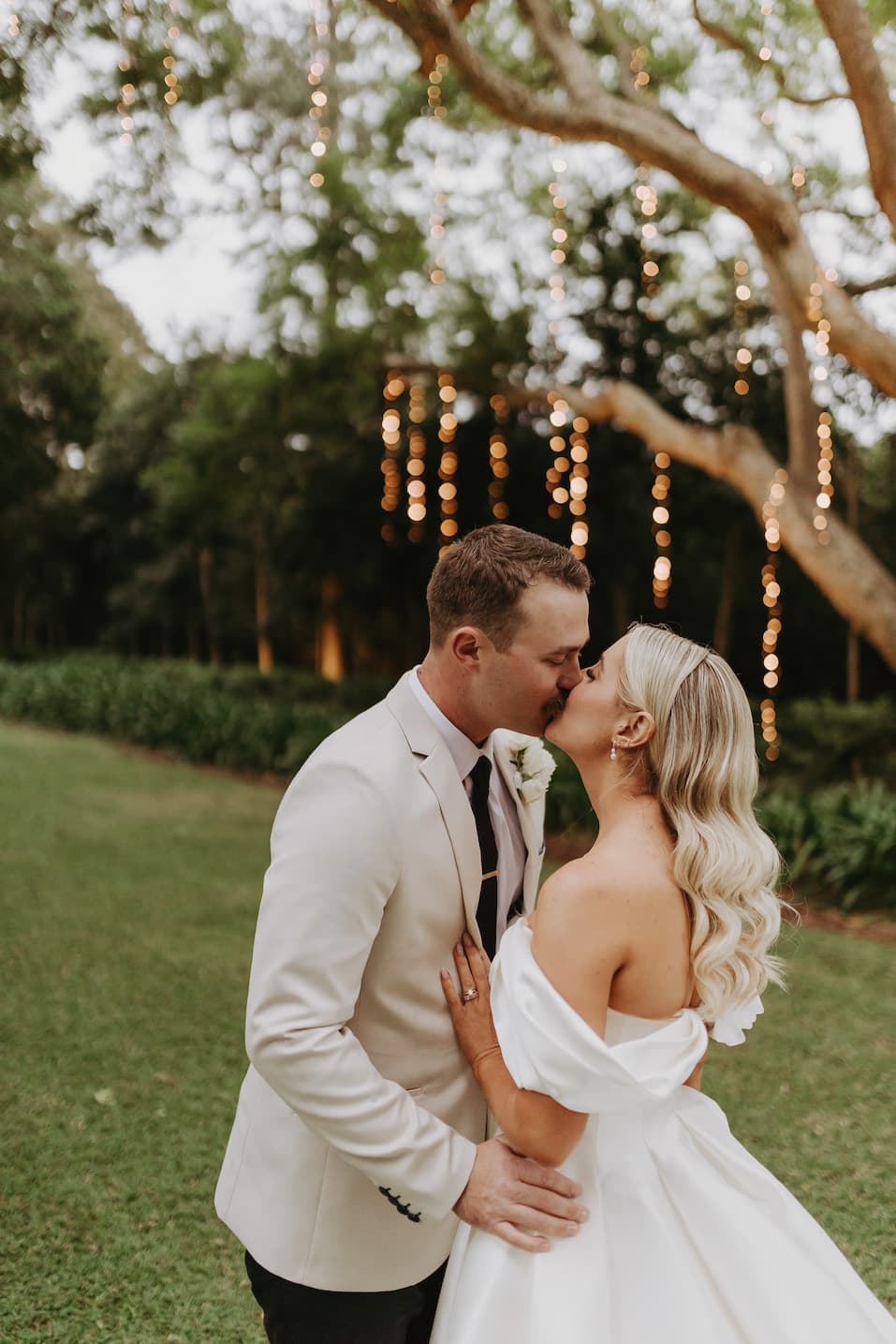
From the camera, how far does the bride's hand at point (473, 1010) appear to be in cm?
182

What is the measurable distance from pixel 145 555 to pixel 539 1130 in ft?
87.6

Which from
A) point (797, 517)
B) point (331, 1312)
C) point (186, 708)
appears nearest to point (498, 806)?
point (331, 1312)

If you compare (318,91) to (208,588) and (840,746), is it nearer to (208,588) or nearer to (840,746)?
(840,746)

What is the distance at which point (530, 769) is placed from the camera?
2.11 metres

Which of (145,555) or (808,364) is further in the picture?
(145,555)

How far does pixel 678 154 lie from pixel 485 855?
19.8 feet

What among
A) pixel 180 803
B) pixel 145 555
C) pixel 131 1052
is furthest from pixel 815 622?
pixel 145 555

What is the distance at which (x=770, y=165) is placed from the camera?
9430 mm

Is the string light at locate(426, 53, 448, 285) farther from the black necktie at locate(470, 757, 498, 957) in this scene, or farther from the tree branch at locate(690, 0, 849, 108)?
the black necktie at locate(470, 757, 498, 957)

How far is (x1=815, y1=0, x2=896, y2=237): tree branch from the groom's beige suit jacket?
18.6 ft

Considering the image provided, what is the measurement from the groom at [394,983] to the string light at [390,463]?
1212cm

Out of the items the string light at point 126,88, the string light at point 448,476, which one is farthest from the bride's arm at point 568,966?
the string light at point 448,476

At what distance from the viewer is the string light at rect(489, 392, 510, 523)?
1495 cm

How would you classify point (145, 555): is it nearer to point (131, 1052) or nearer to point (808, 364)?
point (808, 364)
